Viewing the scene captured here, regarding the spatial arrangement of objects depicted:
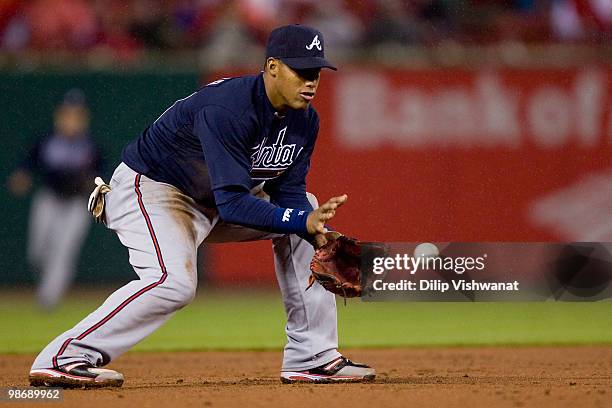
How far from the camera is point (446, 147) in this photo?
12.5 m

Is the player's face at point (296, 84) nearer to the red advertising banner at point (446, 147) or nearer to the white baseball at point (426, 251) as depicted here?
the white baseball at point (426, 251)

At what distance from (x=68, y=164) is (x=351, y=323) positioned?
11.3 feet

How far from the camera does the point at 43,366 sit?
5535mm

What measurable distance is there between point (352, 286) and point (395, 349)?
8.61ft

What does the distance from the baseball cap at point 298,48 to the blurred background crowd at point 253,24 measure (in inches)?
275

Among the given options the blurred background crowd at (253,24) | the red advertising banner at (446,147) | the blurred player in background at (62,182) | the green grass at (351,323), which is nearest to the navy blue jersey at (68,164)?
the blurred player in background at (62,182)

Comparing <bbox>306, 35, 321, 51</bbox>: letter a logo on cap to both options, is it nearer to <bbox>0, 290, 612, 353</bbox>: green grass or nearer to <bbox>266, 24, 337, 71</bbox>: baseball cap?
<bbox>266, 24, 337, 71</bbox>: baseball cap

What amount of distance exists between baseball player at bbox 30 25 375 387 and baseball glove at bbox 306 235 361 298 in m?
0.08

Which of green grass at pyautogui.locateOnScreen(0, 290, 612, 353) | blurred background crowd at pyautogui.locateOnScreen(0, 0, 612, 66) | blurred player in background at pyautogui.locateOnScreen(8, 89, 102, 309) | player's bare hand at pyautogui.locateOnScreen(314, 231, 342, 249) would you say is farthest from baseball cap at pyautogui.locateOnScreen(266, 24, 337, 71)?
blurred background crowd at pyautogui.locateOnScreen(0, 0, 612, 66)

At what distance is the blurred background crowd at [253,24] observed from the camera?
1278 centimetres

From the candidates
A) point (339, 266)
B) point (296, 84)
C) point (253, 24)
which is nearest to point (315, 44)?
point (296, 84)

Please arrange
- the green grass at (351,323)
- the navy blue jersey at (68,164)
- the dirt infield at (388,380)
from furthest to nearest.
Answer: the navy blue jersey at (68,164) < the green grass at (351,323) < the dirt infield at (388,380)

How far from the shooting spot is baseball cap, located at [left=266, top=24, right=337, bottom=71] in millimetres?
5539

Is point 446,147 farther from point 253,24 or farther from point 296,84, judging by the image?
point 296,84
